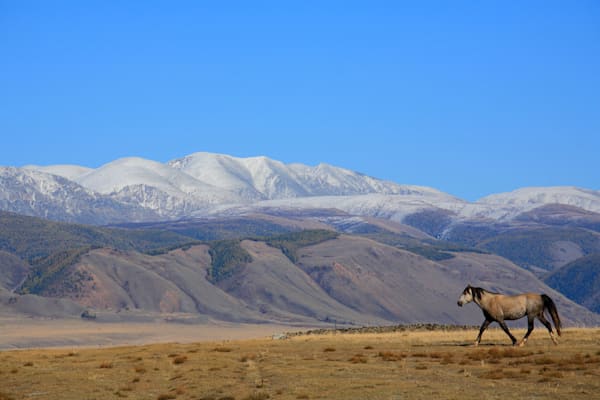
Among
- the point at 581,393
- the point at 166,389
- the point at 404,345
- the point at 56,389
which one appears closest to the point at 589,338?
the point at 404,345

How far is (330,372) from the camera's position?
43.1 metres

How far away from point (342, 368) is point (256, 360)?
24.7 ft

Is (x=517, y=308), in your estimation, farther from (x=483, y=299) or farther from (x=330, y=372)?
(x=330, y=372)

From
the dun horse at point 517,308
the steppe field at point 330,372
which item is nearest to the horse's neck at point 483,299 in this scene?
the dun horse at point 517,308

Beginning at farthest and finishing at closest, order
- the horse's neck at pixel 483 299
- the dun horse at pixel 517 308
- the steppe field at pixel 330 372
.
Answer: the horse's neck at pixel 483 299
the dun horse at pixel 517 308
the steppe field at pixel 330 372

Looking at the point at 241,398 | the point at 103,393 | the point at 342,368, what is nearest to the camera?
the point at 241,398

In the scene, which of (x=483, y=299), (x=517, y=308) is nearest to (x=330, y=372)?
(x=483, y=299)

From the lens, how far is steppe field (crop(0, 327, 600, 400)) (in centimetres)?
3694

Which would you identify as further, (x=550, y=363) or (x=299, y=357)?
(x=299, y=357)

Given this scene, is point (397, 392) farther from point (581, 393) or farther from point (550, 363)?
point (550, 363)

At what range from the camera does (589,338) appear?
176 ft

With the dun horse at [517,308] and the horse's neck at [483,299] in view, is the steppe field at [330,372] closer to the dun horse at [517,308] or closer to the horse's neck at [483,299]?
the dun horse at [517,308]

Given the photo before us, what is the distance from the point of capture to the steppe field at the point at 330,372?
121 feet

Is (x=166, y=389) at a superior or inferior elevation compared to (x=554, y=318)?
inferior
